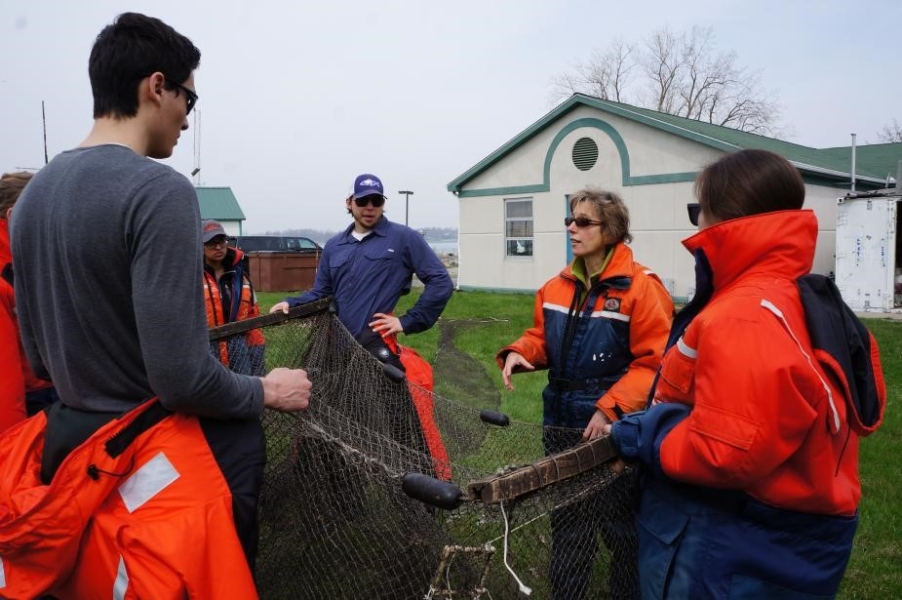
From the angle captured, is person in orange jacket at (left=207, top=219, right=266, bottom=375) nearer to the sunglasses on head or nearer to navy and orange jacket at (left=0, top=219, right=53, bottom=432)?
the sunglasses on head

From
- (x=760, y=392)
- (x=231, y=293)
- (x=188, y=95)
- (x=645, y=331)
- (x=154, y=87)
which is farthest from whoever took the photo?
(x=231, y=293)

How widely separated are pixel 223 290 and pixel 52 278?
2981 mm

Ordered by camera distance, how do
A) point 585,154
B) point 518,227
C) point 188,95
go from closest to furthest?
1. point 188,95
2. point 585,154
3. point 518,227

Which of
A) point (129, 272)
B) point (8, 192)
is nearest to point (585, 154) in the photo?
point (8, 192)

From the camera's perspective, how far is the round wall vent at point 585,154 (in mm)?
16375

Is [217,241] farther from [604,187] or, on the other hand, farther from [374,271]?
[604,187]

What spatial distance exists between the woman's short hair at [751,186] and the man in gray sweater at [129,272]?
1.36m

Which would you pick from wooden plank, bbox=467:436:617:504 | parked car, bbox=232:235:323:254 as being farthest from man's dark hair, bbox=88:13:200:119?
parked car, bbox=232:235:323:254

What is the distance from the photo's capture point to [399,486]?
209cm

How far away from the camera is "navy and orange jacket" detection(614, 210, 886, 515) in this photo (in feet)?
5.33

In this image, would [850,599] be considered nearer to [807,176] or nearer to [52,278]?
[52,278]

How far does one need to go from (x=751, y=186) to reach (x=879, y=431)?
5.06m

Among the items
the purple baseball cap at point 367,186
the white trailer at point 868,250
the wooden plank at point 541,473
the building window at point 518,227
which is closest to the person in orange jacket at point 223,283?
the purple baseball cap at point 367,186

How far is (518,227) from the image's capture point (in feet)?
59.4
